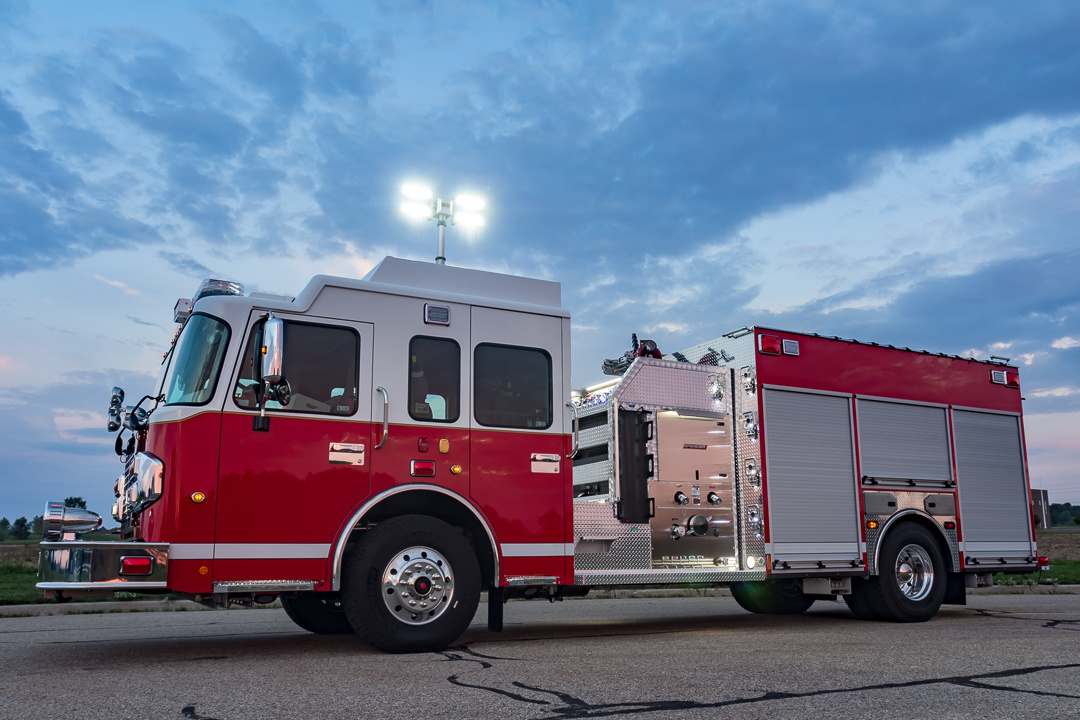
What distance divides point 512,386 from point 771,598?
207 inches

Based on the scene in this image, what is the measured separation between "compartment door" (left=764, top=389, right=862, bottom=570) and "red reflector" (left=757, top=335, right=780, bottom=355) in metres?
0.42

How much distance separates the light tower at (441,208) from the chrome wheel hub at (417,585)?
268 inches

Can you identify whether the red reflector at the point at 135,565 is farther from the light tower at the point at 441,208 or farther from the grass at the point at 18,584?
the light tower at the point at 441,208

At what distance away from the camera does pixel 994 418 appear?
1086 centimetres

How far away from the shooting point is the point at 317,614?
26.6 ft

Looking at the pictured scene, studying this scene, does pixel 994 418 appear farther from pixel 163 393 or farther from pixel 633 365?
pixel 163 393

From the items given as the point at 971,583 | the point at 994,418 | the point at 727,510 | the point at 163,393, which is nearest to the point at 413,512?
the point at 163,393

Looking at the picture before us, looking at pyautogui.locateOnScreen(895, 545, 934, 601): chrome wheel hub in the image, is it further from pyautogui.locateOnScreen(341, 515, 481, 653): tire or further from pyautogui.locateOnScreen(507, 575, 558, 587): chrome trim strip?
pyautogui.locateOnScreen(341, 515, 481, 653): tire

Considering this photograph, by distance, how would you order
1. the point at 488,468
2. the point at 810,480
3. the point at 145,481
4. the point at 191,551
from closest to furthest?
the point at 191,551
the point at 145,481
the point at 488,468
the point at 810,480

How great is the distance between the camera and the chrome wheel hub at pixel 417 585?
21.1ft

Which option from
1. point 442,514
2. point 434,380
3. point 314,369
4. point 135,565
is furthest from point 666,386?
point 135,565

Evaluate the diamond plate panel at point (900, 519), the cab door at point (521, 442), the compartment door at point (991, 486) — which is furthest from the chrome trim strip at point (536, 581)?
the compartment door at point (991, 486)

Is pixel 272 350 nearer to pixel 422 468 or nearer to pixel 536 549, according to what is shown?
pixel 422 468

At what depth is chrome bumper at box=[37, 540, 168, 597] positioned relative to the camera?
5.77m
